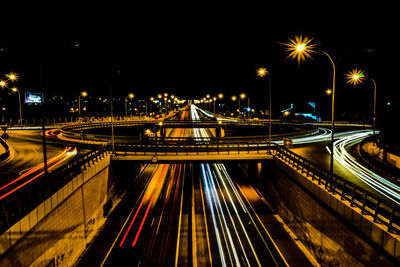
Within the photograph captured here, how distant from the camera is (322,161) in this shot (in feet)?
82.1

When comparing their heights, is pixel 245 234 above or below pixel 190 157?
below

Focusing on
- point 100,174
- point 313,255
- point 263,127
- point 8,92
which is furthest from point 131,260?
point 8,92

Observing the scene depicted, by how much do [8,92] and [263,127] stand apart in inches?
3726

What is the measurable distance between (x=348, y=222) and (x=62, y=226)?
15.7 metres

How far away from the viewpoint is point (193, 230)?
72.3 feet

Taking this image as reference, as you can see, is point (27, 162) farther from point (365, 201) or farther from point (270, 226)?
point (365, 201)

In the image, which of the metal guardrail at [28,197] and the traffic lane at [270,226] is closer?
the metal guardrail at [28,197]

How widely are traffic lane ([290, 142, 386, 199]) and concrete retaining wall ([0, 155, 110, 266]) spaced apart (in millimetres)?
18329

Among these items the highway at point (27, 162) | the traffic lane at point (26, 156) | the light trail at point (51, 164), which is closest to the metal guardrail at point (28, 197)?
the highway at point (27, 162)

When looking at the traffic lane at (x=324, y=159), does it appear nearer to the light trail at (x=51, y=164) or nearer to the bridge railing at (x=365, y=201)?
the bridge railing at (x=365, y=201)

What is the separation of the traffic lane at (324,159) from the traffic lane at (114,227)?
1672cm

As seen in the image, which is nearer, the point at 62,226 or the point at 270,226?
the point at 62,226

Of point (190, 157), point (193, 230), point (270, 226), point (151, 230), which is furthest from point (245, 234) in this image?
point (190, 157)

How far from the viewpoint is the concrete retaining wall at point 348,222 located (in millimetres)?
10984
